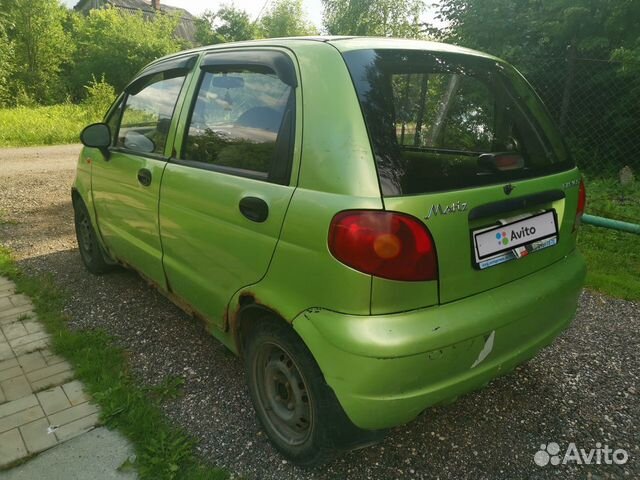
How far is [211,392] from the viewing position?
2559 mm

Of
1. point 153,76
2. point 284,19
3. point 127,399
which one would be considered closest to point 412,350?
point 127,399

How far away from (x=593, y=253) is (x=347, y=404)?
3990 millimetres

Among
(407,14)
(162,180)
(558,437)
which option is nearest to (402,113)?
(162,180)

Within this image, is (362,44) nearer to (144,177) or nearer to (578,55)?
(144,177)

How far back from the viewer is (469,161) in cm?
193

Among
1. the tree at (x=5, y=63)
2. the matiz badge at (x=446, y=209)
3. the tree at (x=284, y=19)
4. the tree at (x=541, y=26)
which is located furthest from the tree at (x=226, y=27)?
the matiz badge at (x=446, y=209)

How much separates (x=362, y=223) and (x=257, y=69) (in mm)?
1007

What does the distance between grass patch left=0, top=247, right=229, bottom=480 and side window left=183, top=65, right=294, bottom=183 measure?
1.27m

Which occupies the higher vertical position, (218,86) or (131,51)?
(131,51)

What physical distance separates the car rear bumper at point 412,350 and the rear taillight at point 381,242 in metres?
Result: 0.17

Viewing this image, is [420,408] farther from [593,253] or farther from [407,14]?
[407,14]

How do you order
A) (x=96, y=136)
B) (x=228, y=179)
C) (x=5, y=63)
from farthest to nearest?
(x=5, y=63)
(x=96, y=136)
(x=228, y=179)

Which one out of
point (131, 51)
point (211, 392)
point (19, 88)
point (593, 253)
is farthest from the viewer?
point (131, 51)

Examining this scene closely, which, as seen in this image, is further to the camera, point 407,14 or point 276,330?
point 407,14
